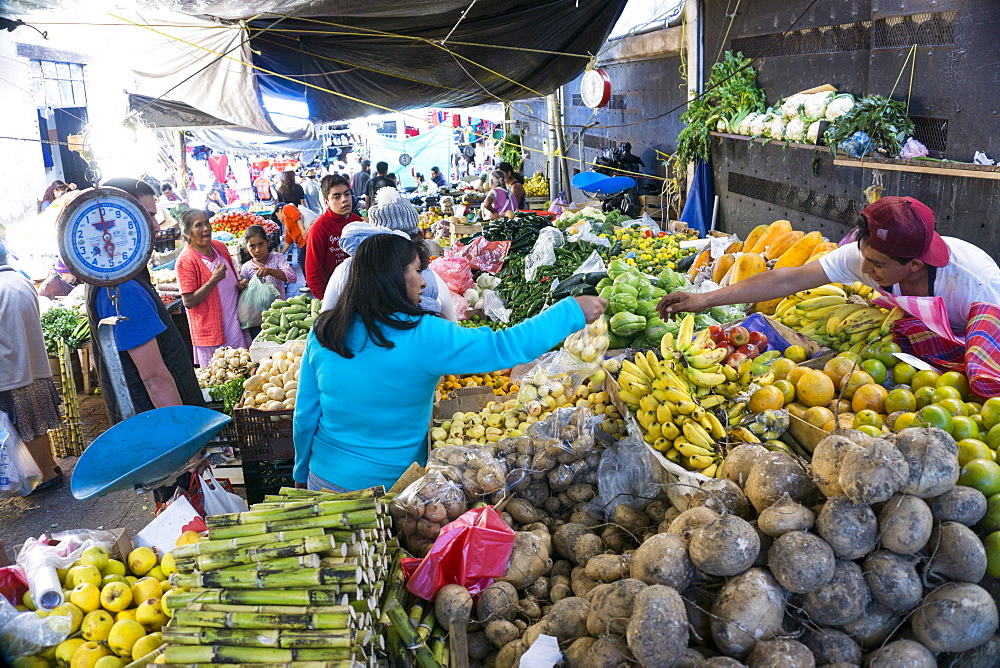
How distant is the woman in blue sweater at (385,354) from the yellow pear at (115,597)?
0.88 metres

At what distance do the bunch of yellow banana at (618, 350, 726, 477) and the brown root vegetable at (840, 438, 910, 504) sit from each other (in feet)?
2.29

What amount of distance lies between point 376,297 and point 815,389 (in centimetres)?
179

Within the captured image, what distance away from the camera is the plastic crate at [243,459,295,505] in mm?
4109

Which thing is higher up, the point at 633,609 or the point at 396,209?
the point at 396,209

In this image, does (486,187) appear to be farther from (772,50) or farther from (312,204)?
(772,50)

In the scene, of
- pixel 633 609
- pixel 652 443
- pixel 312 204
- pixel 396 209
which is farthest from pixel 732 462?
pixel 312 204

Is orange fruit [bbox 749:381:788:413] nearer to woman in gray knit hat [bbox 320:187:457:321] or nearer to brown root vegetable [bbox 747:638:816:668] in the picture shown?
brown root vegetable [bbox 747:638:816:668]

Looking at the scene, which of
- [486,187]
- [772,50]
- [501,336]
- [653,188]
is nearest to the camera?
[501,336]

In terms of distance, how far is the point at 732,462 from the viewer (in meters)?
2.27

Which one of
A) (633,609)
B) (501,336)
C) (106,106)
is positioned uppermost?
(106,106)

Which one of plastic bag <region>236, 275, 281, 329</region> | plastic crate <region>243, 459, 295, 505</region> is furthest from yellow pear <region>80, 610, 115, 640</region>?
plastic bag <region>236, 275, 281, 329</region>

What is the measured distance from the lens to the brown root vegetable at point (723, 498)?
204 cm

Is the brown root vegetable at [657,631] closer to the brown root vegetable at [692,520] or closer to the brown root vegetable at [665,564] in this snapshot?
the brown root vegetable at [665,564]

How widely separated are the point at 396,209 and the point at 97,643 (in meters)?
3.39
